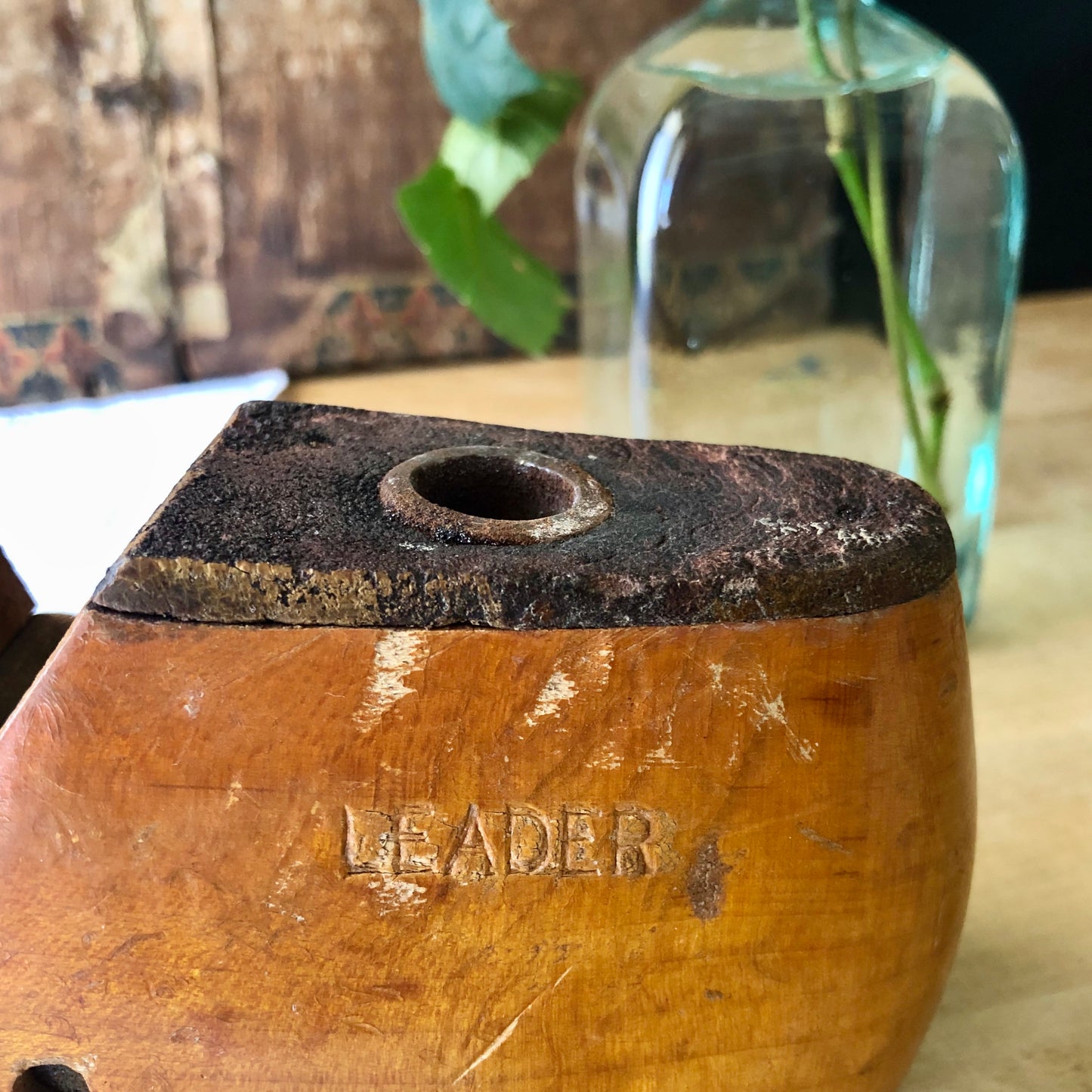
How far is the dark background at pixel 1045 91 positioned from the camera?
49.2 inches

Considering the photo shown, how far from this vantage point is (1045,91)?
1.29 metres

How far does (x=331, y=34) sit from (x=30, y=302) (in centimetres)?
35

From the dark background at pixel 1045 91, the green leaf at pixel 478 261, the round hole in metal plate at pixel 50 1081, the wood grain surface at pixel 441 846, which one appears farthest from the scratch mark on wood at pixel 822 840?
the dark background at pixel 1045 91

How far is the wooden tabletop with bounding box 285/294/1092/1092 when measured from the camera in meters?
0.52

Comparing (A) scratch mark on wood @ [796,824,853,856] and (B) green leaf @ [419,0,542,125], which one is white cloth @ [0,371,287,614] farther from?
(A) scratch mark on wood @ [796,824,853,856]

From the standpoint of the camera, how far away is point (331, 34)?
1.06 m

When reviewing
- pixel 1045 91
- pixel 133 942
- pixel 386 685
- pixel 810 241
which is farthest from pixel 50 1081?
pixel 1045 91

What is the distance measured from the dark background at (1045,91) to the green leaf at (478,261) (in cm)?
62

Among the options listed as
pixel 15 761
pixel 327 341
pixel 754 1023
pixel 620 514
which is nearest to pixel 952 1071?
pixel 754 1023

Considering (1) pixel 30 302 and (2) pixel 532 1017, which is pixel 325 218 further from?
(2) pixel 532 1017

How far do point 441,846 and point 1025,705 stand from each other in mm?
499

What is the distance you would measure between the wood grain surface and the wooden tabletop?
182 millimetres

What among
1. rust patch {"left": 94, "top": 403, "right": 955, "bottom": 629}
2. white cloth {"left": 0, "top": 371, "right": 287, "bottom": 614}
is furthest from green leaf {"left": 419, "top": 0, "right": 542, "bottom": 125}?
rust patch {"left": 94, "top": 403, "right": 955, "bottom": 629}

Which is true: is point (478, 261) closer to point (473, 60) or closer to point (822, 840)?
point (473, 60)
